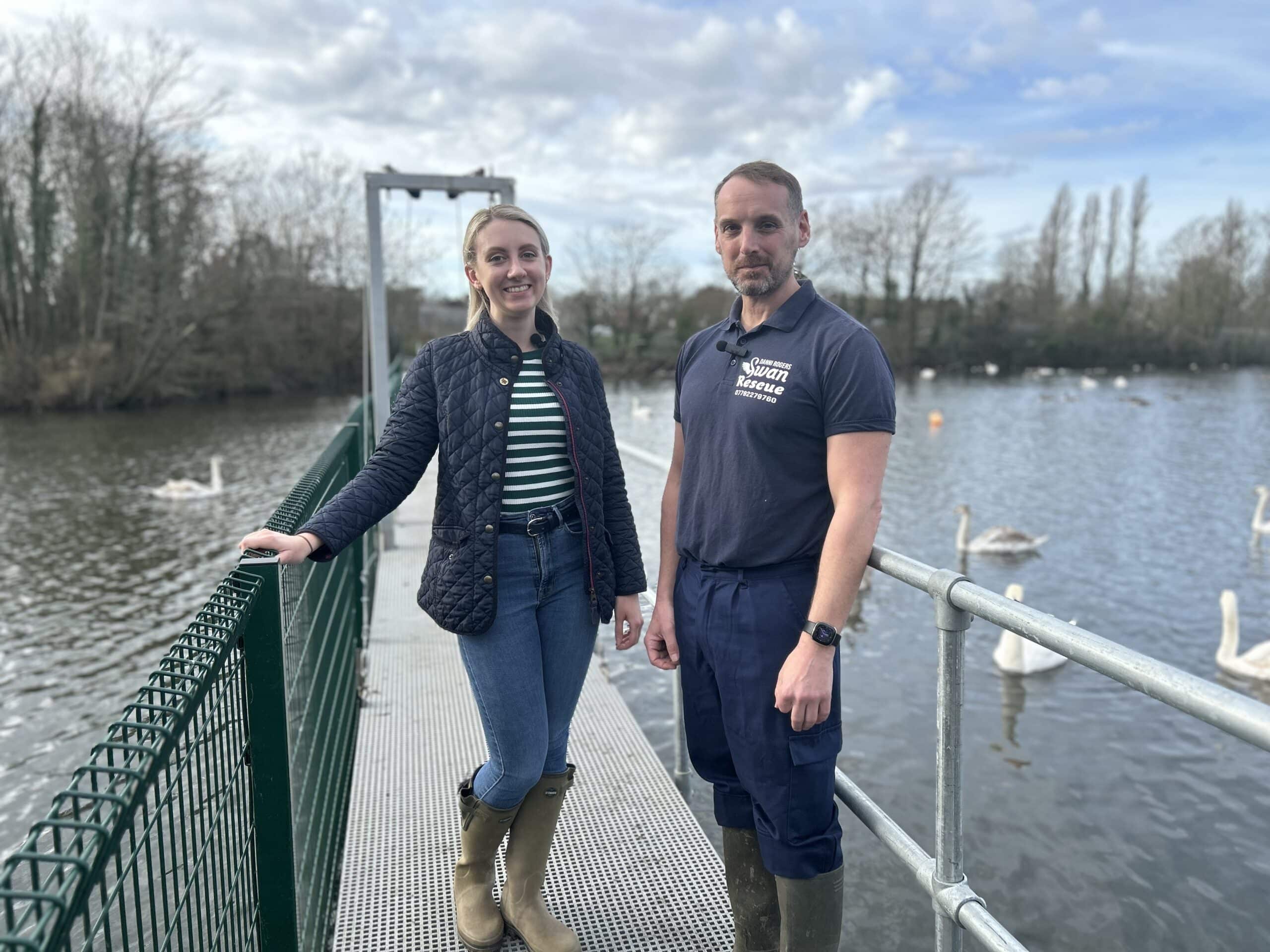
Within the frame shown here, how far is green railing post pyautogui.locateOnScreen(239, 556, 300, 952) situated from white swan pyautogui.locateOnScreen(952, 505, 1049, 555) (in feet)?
34.3

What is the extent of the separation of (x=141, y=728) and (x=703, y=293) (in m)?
52.9

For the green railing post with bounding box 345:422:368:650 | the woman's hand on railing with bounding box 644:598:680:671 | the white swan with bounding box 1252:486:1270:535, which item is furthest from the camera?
the white swan with bounding box 1252:486:1270:535

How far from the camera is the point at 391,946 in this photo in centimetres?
252

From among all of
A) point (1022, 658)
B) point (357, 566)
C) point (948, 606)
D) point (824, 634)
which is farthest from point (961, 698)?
point (1022, 658)

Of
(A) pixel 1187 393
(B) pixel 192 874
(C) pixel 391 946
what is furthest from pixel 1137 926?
(A) pixel 1187 393

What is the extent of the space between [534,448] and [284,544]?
612 millimetres

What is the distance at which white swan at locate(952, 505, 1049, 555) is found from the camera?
11297mm

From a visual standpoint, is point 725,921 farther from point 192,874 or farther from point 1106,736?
point 1106,736

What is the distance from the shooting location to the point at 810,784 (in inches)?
78.9

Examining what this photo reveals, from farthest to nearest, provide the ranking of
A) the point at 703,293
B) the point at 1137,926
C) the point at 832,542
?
1. the point at 703,293
2. the point at 1137,926
3. the point at 832,542

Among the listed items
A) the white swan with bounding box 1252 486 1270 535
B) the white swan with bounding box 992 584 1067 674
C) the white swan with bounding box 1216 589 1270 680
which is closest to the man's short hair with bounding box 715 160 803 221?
the white swan with bounding box 992 584 1067 674

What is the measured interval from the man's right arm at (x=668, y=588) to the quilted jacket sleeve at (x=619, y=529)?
0.08 metres

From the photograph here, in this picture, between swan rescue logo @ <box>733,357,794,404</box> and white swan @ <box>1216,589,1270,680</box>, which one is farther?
white swan @ <box>1216,589,1270,680</box>

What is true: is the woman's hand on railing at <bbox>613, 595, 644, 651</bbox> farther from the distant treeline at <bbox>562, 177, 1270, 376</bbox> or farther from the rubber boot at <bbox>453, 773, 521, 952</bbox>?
the distant treeline at <bbox>562, 177, 1270, 376</bbox>
